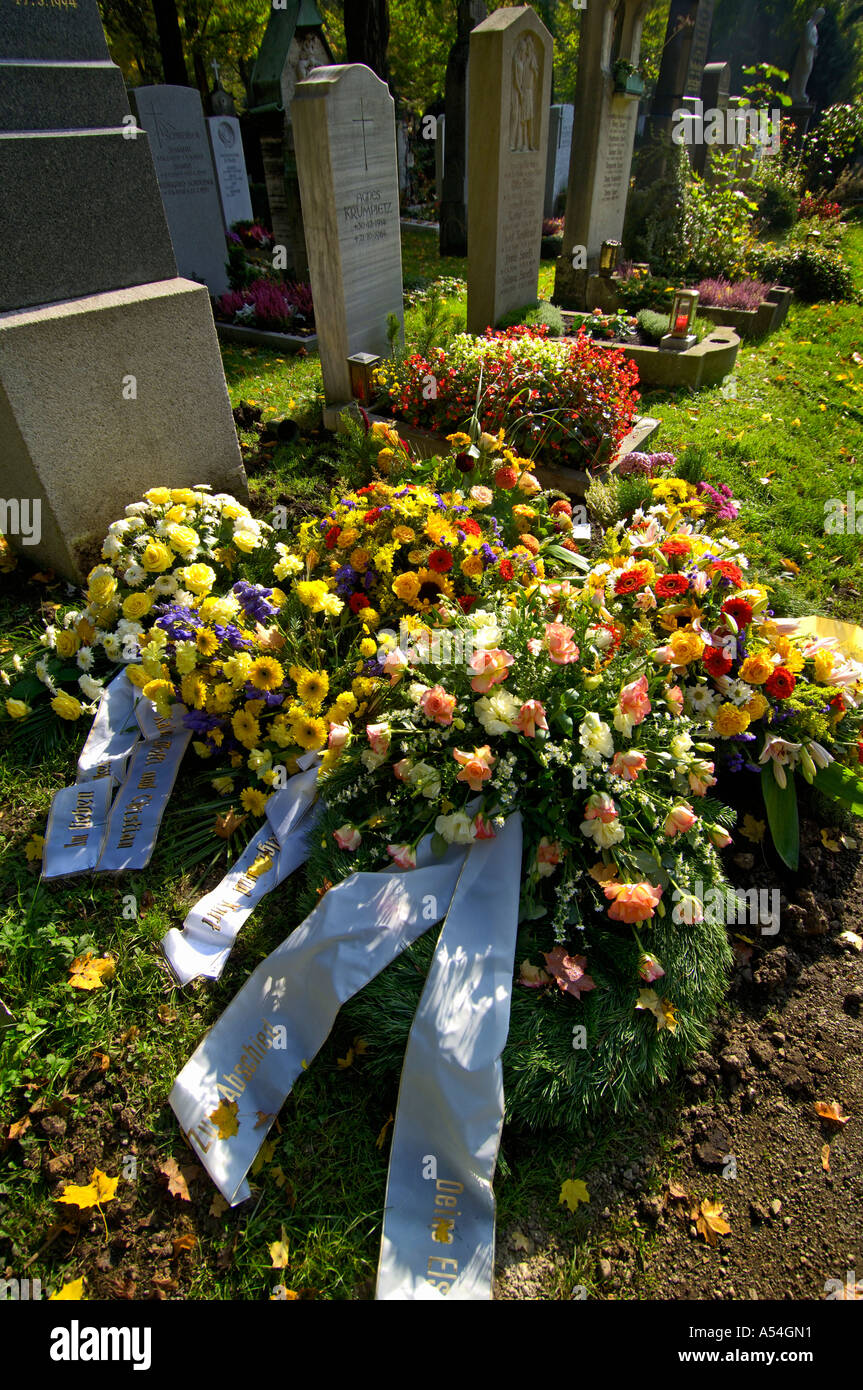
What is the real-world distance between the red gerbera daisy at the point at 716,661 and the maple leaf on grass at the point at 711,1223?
1.60 m

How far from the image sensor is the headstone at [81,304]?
3.09m

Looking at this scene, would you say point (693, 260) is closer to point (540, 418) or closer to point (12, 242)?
point (540, 418)

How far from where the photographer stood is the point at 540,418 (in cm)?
481

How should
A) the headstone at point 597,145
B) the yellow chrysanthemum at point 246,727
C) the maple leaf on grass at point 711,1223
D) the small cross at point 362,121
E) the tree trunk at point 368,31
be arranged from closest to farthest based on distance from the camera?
the maple leaf on grass at point 711,1223 < the yellow chrysanthemum at point 246,727 < the small cross at point 362,121 < the headstone at point 597,145 < the tree trunk at point 368,31

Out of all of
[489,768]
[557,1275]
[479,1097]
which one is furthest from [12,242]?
[557,1275]

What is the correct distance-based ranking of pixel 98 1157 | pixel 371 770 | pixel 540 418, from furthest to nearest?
1. pixel 540 418
2. pixel 371 770
3. pixel 98 1157

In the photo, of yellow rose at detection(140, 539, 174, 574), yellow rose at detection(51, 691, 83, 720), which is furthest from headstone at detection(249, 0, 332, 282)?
yellow rose at detection(51, 691, 83, 720)

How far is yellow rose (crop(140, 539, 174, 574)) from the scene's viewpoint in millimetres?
3141

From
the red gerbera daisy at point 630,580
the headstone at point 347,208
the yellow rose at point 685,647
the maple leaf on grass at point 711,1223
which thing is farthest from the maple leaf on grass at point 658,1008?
the headstone at point 347,208

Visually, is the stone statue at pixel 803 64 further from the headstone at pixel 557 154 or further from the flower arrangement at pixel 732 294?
the flower arrangement at pixel 732 294

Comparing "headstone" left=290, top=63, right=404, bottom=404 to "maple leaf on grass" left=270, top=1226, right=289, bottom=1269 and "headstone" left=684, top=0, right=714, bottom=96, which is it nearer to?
"maple leaf on grass" left=270, top=1226, right=289, bottom=1269

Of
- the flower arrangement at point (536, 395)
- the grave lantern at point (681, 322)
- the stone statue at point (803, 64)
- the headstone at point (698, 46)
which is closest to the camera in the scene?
the flower arrangement at point (536, 395)

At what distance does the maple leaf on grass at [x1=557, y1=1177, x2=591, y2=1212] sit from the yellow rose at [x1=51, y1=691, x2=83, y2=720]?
247 cm

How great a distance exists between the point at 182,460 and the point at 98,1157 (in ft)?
10.7
